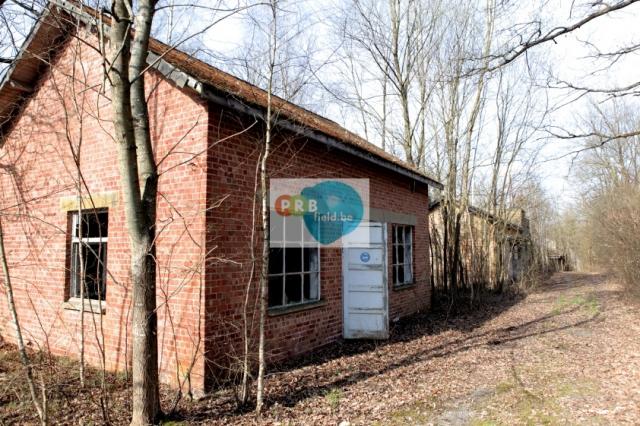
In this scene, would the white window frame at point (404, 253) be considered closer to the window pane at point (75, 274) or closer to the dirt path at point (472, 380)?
the dirt path at point (472, 380)

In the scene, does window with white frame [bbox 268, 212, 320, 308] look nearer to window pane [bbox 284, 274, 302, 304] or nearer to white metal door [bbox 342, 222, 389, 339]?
window pane [bbox 284, 274, 302, 304]

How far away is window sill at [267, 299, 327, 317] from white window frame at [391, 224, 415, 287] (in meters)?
3.31

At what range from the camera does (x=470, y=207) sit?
17672 mm

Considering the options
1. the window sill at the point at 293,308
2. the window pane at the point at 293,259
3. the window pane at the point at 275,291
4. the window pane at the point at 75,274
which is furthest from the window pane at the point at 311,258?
the window pane at the point at 75,274

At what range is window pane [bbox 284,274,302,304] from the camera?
22.9 ft

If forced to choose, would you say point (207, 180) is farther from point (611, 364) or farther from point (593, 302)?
point (593, 302)

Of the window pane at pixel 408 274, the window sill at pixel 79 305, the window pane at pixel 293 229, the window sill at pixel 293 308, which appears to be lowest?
the window sill at pixel 293 308

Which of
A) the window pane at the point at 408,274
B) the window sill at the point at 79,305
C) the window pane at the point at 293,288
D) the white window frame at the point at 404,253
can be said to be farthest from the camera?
the window pane at the point at 408,274

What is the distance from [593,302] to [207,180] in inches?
550

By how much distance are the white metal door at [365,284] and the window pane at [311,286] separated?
833 millimetres

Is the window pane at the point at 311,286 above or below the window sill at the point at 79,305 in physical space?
above

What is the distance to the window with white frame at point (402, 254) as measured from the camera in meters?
10.5

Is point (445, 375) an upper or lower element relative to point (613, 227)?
lower

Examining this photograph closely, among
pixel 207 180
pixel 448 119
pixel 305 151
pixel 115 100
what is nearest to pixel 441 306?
pixel 448 119
